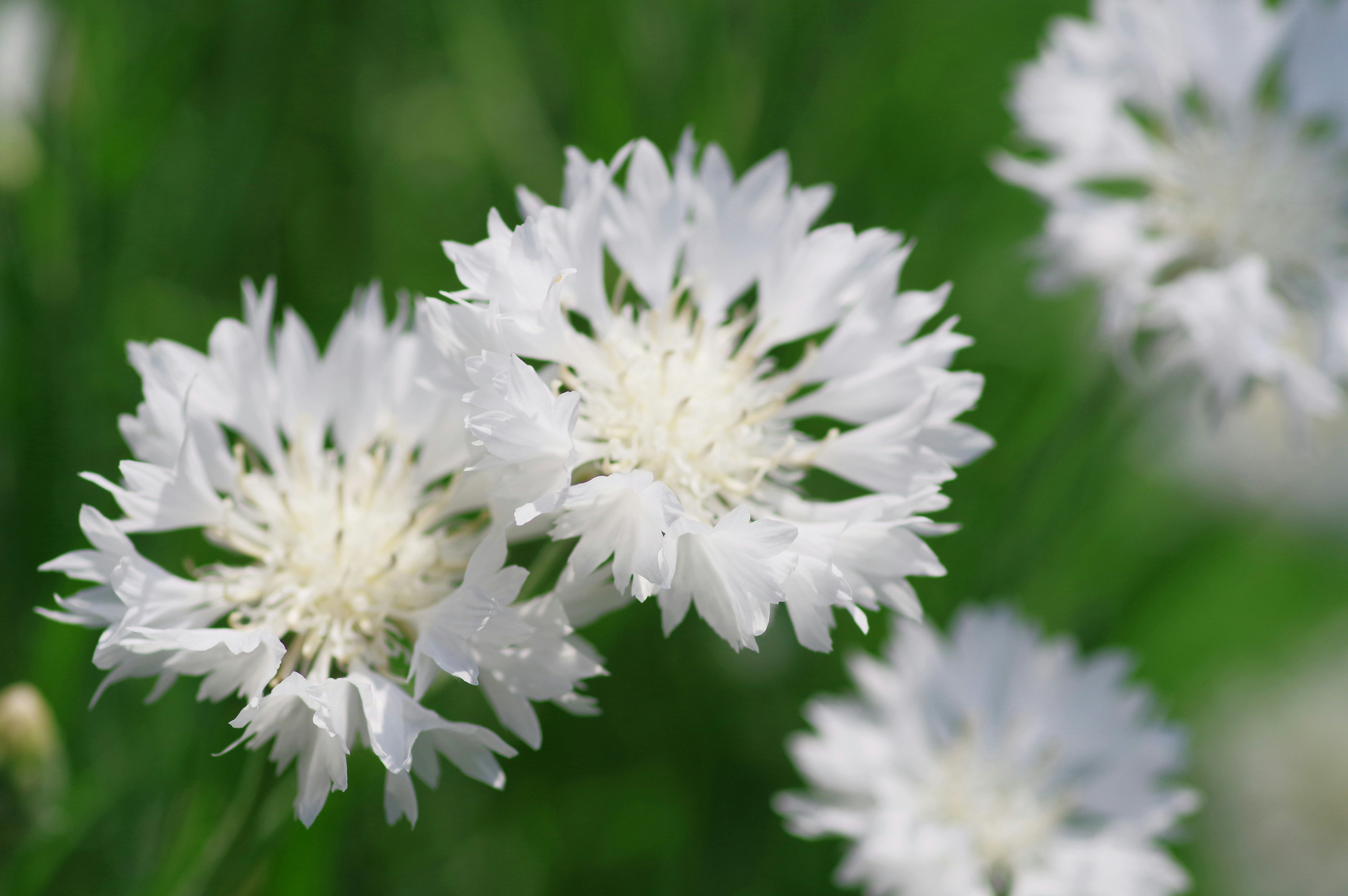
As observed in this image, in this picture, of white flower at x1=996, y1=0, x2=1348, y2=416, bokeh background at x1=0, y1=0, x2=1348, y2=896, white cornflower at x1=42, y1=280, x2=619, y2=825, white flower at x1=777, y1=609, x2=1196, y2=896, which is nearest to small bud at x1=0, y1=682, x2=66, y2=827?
bokeh background at x1=0, y1=0, x2=1348, y2=896

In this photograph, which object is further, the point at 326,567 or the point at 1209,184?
the point at 1209,184

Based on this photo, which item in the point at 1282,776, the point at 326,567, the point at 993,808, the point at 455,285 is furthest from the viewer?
the point at 1282,776

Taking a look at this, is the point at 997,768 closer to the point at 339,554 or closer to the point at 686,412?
the point at 686,412

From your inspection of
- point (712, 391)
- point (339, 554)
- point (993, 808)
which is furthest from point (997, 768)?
point (339, 554)

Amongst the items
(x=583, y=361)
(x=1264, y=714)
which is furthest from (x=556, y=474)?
(x=1264, y=714)

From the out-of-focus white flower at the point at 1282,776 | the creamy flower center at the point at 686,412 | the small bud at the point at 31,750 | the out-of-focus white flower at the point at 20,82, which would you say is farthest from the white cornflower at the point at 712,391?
the out-of-focus white flower at the point at 1282,776

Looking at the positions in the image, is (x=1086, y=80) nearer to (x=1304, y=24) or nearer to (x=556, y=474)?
(x=1304, y=24)

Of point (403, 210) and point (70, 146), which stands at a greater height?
point (403, 210)

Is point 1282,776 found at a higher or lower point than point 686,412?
higher
